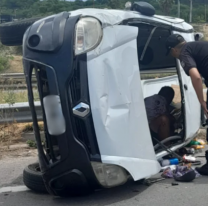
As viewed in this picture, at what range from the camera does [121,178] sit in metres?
4.13

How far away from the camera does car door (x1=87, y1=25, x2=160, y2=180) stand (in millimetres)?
3963

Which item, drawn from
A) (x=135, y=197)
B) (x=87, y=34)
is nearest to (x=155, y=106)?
(x=135, y=197)

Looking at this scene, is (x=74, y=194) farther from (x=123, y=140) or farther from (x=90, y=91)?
(x=90, y=91)

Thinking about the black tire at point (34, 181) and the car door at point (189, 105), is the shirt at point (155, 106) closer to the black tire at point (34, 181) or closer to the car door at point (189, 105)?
the car door at point (189, 105)

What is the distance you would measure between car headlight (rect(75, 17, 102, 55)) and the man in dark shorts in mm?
1254

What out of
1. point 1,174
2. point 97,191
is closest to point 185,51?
point 97,191

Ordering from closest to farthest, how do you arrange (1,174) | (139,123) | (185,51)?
(139,123) < (185,51) < (1,174)

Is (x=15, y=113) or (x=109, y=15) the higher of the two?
(x=109, y=15)

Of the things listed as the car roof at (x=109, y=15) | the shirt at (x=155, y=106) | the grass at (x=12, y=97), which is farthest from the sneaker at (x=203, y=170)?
the grass at (x=12, y=97)

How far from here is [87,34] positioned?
13.1 feet

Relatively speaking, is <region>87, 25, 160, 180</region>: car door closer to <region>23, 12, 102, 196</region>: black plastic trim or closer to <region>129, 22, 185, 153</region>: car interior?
<region>23, 12, 102, 196</region>: black plastic trim

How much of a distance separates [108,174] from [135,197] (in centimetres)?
51

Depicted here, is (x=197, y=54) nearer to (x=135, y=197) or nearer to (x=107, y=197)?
(x=135, y=197)

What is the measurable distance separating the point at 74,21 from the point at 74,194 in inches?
66.1
